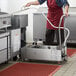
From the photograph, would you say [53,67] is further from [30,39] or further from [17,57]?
[30,39]

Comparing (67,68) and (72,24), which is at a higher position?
(72,24)

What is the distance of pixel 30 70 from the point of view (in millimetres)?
4309

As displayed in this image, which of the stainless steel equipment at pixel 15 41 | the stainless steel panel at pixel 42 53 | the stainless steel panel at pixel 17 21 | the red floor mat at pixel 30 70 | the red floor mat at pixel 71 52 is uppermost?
the stainless steel panel at pixel 17 21

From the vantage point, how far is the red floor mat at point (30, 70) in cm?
407

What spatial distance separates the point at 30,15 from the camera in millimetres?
7230

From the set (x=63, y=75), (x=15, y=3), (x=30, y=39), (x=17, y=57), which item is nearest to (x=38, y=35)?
(x=30, y=39)

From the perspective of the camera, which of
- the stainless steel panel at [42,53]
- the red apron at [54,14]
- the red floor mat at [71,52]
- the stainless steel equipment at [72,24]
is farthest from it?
the stainless steel equipment at [72,24]

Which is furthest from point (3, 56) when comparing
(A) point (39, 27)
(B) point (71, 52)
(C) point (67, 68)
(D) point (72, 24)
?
(D) point (72, 24)

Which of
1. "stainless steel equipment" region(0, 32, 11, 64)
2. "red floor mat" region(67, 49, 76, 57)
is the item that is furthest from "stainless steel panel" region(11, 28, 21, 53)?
"red floor mat" region(67, 49, 76, 57)

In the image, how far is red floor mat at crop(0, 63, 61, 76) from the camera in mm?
4070

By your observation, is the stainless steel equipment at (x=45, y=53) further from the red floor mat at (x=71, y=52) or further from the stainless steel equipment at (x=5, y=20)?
the red floor mat at (x=71, y=52)

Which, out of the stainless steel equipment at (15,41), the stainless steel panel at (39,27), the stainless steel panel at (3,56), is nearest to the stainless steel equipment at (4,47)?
the stainless steel panel at (3,56)

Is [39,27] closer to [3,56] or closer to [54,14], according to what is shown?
[54,14]

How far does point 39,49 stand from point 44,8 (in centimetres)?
238
